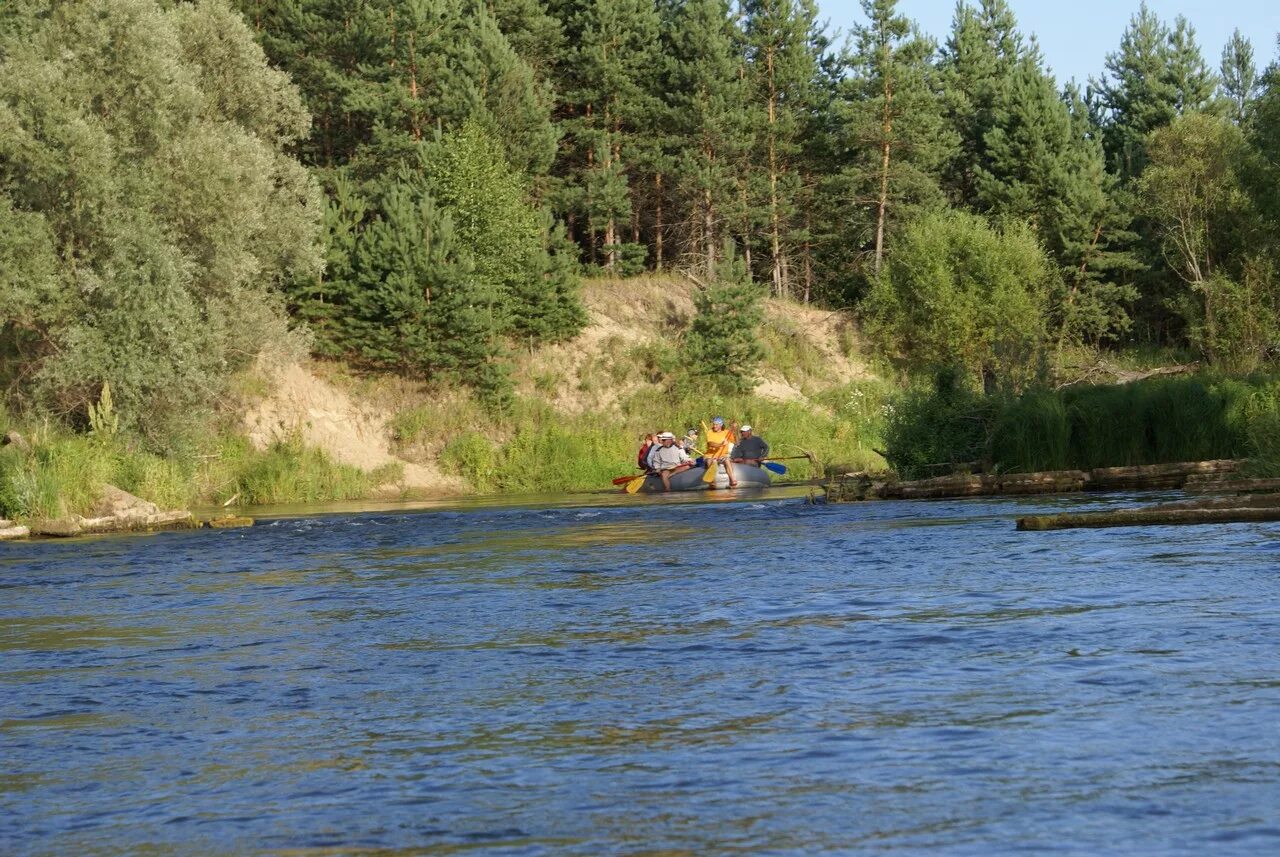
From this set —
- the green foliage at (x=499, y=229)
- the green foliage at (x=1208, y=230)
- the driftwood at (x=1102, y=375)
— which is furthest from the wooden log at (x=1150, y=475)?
the green foliage at (x=1208, y=230)

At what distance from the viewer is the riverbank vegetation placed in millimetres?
34719

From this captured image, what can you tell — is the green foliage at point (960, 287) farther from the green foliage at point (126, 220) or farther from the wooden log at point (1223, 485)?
the wooden log at point (1223, 485)

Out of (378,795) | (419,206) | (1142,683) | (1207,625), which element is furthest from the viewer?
(419,206)

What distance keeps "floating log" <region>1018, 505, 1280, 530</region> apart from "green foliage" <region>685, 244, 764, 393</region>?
2910 centimetres

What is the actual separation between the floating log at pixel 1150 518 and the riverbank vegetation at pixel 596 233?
661 cm

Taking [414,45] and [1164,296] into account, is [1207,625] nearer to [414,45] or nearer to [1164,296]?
[414,45]

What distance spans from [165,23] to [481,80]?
42.3ft

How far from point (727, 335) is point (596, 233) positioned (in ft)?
38.4

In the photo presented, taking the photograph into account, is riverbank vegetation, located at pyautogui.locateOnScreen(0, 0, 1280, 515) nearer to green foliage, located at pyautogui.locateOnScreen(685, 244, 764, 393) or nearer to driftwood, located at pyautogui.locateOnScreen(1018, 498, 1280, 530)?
green foliage, located at pyautogui.locateOnScreen(685, 244, 764, 393)

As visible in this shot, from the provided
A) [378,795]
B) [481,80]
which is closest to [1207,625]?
[378,795]

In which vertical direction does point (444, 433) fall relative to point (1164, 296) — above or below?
below

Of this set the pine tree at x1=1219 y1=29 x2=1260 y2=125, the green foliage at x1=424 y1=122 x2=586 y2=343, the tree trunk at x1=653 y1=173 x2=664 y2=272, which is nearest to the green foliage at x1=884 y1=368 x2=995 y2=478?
the green foliage at x1=424 y1=122 x2=586 y2=343

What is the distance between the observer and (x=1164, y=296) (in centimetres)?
5984

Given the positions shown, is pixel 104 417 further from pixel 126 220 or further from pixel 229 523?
pixel 229 523
